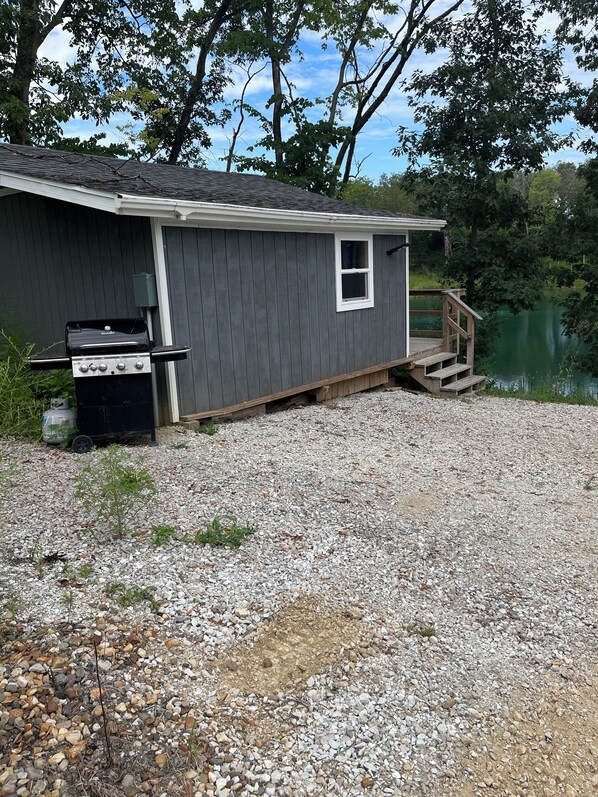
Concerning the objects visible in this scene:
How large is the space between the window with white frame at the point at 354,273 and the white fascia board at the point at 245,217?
22 centimetres

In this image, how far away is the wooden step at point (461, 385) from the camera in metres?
10.0

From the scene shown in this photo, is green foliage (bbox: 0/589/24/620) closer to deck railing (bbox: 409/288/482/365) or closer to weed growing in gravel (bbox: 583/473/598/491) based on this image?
weed growing in gravel (bbox: 583/473/598/491)

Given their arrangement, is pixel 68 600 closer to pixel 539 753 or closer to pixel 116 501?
pixel 116 501

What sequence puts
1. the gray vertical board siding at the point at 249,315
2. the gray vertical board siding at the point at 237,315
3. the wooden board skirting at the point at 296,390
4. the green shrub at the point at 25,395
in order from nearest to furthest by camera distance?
the green shrub at the point at 25,395
the wooden board skirting at the point at 296,390
the gray vertical board siding at the point at 237,315
the gray vertical board siding at the point at 249,315

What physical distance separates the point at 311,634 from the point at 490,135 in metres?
14.0

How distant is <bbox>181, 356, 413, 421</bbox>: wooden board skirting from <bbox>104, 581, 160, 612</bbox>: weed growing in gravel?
338 centimetres

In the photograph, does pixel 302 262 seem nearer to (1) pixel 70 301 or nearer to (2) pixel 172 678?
(1) pixel 70 301

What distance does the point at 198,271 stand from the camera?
20.9ft

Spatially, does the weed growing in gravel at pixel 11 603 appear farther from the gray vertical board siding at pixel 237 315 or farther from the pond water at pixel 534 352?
the pond water at pixel 534 352

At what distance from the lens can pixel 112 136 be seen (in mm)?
16328

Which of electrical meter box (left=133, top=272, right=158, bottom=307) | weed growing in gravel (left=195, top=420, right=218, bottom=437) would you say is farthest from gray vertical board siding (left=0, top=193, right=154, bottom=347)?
weed growing in gravel (left=195, top=420, right=218, bottom=437)

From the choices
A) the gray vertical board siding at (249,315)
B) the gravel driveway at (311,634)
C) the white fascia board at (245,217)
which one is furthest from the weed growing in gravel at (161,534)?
the gray vertical board siding at (249,315)

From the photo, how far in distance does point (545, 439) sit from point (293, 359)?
10.3 ft

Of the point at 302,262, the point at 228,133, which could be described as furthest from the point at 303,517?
the point at 228,133
